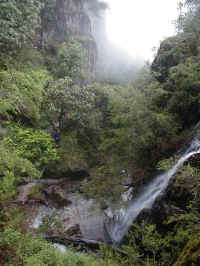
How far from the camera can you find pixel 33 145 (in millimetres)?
10133

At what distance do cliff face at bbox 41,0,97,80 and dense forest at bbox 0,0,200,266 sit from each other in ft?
21.9

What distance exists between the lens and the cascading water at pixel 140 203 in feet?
21.8

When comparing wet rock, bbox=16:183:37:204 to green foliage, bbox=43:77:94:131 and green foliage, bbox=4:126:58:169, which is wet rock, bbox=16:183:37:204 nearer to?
green foliage, bbox=4:126:58:169

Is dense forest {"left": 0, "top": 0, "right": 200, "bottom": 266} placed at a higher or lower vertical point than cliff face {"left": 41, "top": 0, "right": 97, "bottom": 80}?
lower

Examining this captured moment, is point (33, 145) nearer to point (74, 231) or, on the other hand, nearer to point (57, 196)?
point (57, 196)

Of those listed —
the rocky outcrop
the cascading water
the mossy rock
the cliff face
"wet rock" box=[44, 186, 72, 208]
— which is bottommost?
"wet rock" box=[44, 186, 72, 208]

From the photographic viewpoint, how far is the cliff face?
68.4 ft

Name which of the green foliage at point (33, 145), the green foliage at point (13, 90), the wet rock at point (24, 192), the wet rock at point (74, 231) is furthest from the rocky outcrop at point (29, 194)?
the green foliage at point (13, 90)

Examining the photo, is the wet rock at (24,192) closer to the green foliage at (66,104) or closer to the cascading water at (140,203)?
the cascading water at (140,203)

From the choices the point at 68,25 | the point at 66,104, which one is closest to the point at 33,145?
the point at 66,104

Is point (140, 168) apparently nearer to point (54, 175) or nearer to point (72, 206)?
point (72, 206)

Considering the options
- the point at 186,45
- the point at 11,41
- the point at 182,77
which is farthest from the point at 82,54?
the point at 182,77

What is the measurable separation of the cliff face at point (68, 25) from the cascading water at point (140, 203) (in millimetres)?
15380

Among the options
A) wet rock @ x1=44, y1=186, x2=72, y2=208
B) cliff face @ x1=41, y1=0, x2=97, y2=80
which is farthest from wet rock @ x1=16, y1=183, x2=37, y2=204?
cliff face @ x1=41, y1=0, x2=97, y2=80
